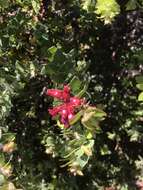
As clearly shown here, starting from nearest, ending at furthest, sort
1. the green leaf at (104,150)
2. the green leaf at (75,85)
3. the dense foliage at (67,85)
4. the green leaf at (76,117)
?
the green leaf at (76,117)
the green leaf at (75,85)
the dense foliage at (67,85)
the green leaf at (104,150)

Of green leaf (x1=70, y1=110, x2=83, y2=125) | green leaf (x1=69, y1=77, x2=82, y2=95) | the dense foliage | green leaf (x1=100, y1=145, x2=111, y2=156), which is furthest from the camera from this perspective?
green leaf (x1=100, y1=145, x2=111, y2=156)

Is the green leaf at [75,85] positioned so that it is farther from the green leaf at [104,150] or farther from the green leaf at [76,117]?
the green leaf at [104,150]

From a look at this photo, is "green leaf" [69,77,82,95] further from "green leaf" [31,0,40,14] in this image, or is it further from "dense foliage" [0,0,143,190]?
Result: "green leaf" [31,0,40,14]

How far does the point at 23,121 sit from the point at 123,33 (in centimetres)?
59

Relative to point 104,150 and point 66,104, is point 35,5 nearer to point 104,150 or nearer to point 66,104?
point 66,104

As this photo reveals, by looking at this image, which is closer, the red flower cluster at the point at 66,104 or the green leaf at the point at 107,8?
the red flower cluster at the point at 66,104

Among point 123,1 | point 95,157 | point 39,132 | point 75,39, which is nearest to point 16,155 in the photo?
point 39,132

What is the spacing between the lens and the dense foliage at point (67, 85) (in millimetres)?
2164

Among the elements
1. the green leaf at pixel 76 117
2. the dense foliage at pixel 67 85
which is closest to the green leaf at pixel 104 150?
the dense foliage at pixel 67 85

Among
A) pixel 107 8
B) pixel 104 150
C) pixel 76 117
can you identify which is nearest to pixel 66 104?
pixel 76 117

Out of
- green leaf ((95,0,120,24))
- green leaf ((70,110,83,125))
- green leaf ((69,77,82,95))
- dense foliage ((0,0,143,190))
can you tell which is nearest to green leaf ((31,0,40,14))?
dense foliage ((0,0,143,190))

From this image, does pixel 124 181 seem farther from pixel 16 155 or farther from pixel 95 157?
pixel 16 155

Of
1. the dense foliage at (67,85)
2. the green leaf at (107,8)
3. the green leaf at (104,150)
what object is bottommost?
the green leaf at (104,150)

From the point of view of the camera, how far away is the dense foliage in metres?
2.16
